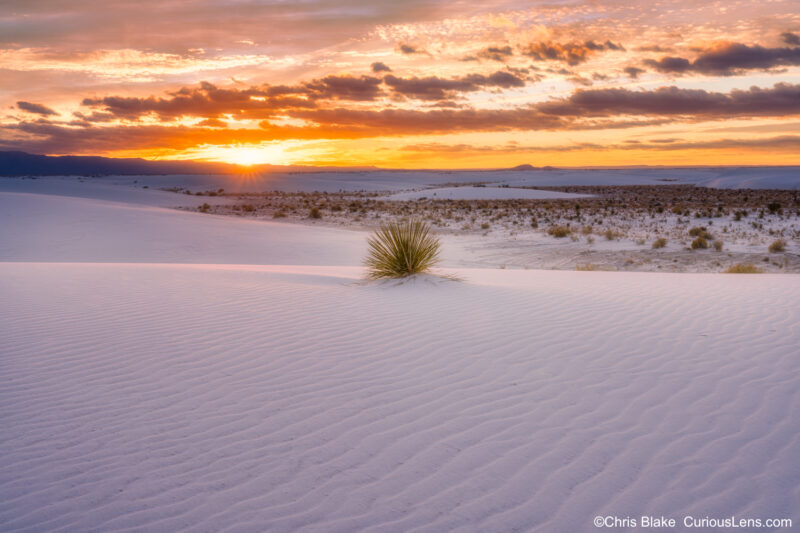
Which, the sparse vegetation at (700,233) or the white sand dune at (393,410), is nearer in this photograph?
the white sand dune at (393,410)

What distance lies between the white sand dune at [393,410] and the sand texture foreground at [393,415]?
0.06 feet

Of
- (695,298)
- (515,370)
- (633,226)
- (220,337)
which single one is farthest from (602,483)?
(633,226)

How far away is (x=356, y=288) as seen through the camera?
9531 mm

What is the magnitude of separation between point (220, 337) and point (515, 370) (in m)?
3.27

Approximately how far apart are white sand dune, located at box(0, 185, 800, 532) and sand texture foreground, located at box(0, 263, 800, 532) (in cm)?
2

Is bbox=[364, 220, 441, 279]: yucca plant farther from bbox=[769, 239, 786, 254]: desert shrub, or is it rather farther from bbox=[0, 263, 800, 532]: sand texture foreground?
bbox=[769, 239, 786, 254]: desert shrub

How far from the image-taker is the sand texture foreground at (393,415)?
127 inches

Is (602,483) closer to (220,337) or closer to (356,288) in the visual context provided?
(220,337)

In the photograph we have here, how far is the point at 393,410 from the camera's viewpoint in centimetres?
437

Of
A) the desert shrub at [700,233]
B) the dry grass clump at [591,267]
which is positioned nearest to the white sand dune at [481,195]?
the desert shrub at [700,233]

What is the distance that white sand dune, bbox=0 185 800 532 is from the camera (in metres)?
3.24

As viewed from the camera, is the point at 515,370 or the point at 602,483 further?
the point at 515,370

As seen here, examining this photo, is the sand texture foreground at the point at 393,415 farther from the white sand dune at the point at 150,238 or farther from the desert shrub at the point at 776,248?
the white sand dune at the point at 150,238

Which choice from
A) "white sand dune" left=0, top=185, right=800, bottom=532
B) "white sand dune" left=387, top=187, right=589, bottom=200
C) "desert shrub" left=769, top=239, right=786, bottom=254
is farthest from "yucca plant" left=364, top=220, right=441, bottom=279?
"white sand dune" left=387, top=187, right=589, bottom=200
